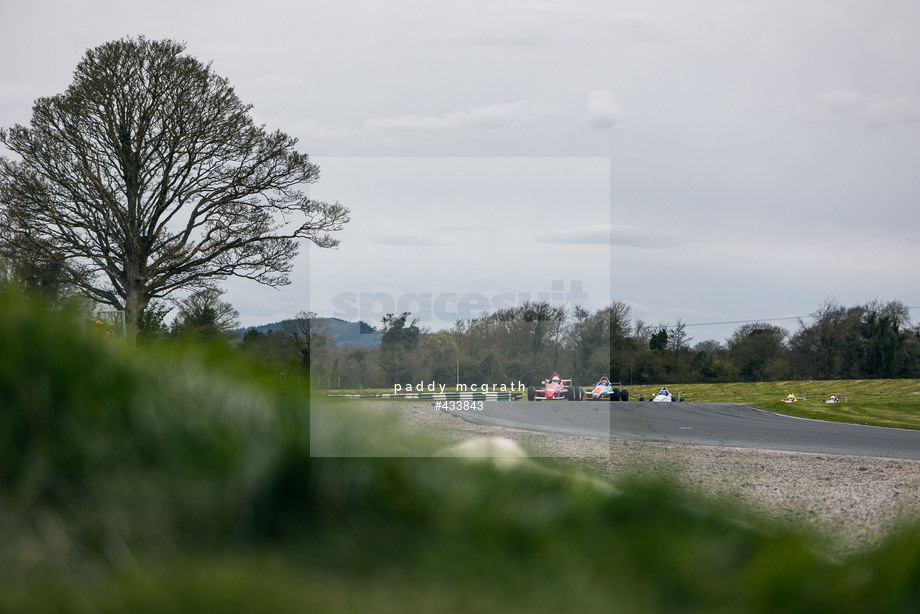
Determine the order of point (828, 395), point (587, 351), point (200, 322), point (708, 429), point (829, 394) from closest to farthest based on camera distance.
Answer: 1. point (200, 322)
2. point (708, 429)
3. point (587, 351)
4. point (828, 395)
5. point (829, 394)

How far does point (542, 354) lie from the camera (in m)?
19.7

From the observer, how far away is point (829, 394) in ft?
→ 118

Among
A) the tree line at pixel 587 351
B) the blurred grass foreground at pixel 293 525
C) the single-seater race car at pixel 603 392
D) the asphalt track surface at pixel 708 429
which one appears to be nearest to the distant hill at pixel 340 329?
the tree line at pixel 587 351

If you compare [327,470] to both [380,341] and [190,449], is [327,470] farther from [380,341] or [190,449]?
[380,341]

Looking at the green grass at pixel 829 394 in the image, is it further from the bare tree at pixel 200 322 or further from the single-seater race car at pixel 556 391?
the bare tree at pixel 200 322

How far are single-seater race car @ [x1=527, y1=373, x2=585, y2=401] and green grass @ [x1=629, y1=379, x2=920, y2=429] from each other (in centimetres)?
720

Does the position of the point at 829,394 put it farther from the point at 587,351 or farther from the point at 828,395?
the point at 587,351

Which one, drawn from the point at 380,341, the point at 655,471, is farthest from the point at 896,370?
the point at 655,471

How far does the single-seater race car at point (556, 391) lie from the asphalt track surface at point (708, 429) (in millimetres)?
2698

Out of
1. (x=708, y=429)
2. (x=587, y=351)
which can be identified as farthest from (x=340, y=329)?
(x=587, y=351)

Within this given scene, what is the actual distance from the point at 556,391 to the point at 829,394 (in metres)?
17.9

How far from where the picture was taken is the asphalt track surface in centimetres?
1293

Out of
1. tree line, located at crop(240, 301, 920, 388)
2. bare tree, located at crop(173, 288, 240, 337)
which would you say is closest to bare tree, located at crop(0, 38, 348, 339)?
tree line, located at crop(240, 301, 920, 388)

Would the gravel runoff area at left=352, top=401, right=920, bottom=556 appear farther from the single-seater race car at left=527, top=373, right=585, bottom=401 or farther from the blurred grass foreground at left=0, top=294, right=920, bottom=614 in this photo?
the single-seater race car at left=527, top=373, right=585, bottom=401
